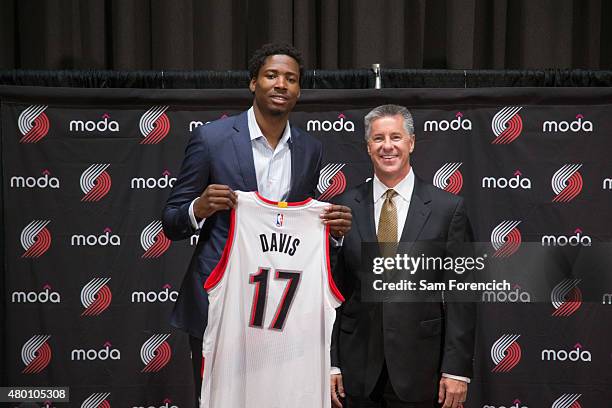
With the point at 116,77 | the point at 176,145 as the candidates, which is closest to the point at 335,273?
the point at 176,145

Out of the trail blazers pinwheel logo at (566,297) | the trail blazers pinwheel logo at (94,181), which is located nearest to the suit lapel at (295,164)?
the trail blazers pinwheel logo at (94,181)

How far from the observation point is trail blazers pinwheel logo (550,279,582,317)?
334cm

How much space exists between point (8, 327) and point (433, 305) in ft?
7.64

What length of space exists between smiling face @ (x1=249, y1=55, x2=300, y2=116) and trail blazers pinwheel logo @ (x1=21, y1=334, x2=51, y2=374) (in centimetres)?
195

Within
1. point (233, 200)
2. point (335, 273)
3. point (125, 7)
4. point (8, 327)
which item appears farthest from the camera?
point (125, 7)

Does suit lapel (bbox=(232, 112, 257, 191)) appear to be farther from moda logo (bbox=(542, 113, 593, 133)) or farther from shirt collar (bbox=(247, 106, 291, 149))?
moda logo (bbox=(542, 113, 593, 133))

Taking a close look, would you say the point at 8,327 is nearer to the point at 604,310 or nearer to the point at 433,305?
the point at 433,305

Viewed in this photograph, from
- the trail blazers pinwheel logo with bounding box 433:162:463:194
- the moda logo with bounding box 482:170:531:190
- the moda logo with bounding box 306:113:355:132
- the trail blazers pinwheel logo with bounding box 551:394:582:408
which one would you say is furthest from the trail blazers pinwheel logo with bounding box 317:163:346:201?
the trail blazers pinwheel logo with bounding box 551:394:582:408

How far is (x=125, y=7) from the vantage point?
3.71 metres

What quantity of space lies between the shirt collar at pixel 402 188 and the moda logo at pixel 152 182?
141 cm

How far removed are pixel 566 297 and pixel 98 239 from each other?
257 cm

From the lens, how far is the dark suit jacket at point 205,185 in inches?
90.3

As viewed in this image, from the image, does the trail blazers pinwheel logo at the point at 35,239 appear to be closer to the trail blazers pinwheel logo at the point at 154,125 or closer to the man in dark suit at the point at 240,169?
the trail blazers pinwheel logo at the point at 154,125

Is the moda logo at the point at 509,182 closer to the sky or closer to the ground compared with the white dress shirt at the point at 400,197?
closer to the sky
